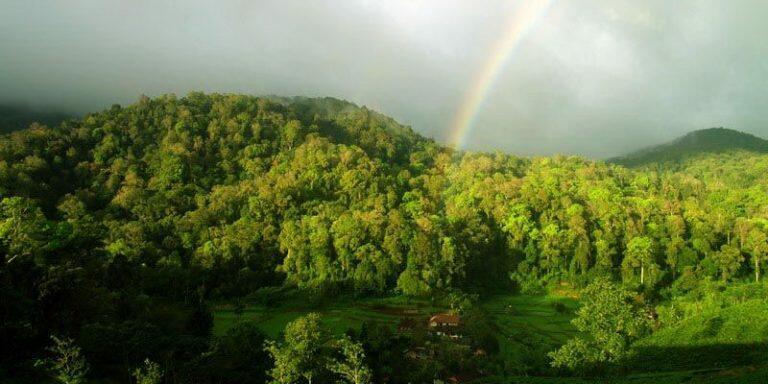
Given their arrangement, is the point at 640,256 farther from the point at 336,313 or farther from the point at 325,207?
the point at 325,207

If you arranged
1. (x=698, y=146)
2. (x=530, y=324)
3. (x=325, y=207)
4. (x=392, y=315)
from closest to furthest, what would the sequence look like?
1. (x=392, y=315)
2. (x=530, y=324)
3. (x=325, y=207)
4. (x=698, y=146)

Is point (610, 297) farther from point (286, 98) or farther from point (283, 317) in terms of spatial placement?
A: point (286, 98)

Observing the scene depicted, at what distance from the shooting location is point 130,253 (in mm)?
49625

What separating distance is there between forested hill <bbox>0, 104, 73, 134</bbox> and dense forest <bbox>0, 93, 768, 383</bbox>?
2265 cm

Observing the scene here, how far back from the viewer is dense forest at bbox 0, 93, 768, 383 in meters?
26.7

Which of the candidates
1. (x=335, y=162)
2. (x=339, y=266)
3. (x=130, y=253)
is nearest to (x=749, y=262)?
(x=339, y=266)

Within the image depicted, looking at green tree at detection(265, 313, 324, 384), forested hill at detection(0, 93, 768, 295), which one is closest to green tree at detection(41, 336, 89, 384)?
green tree at detection(265, 313, 324, 384)

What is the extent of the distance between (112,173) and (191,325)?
39.8 metres

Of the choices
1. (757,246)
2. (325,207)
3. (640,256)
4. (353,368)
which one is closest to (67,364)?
(353,368)

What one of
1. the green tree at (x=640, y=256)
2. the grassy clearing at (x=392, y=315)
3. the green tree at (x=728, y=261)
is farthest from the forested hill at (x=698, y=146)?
the grassy clearing at (x=392, y=315)

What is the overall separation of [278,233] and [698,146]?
152062 millimetres

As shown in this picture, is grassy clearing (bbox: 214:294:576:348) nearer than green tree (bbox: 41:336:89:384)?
No

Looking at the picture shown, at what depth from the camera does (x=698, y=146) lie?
17100 centimetres

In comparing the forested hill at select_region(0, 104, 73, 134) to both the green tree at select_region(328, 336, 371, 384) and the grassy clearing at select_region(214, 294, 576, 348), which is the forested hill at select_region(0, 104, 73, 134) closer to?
the grassy clearing at select_region(214, 294, 576, 348)
